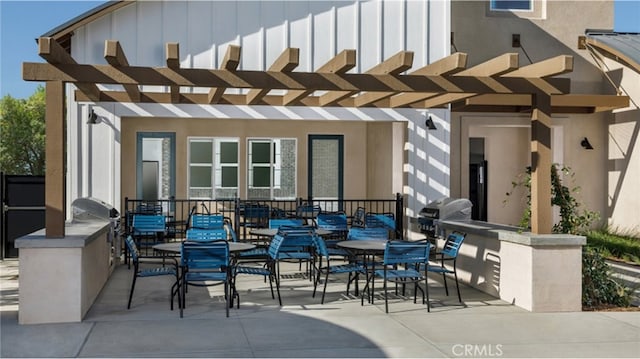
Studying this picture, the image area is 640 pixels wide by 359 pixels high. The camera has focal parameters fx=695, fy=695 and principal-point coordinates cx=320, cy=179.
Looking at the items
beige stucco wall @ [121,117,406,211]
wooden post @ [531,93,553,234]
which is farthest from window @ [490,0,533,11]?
wooden post @ [531,93,553,234]

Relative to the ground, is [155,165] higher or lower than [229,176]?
higher

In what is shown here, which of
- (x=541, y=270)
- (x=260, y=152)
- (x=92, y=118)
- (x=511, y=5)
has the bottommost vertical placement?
(x=541, y=270)

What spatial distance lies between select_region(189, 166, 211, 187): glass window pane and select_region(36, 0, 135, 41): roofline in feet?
15.0

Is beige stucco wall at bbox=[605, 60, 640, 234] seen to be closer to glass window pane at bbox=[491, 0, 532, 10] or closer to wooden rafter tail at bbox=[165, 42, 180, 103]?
glass window pane at bbox=[491, 0, 532, 10]

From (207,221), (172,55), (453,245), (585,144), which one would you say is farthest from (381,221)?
(585,144)

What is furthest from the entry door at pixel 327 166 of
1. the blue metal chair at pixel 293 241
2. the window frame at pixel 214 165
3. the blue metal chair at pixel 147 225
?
the blue metal chair at pixel 293 241

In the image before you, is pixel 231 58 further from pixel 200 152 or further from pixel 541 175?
pixel 200 152

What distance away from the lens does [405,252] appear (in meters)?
8.08

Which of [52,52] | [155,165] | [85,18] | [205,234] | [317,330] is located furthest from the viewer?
[155,165]

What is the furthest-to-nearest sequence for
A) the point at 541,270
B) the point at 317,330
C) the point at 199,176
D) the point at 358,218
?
1. the point at 199,176
2. the point at 358,218
3. the point at 541,270
4. the point at 317,330

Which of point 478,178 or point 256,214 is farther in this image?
point 478,178

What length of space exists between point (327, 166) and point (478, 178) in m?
4.82

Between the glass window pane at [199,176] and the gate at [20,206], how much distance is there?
3362mm

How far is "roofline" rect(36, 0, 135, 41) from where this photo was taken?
39.7ft
